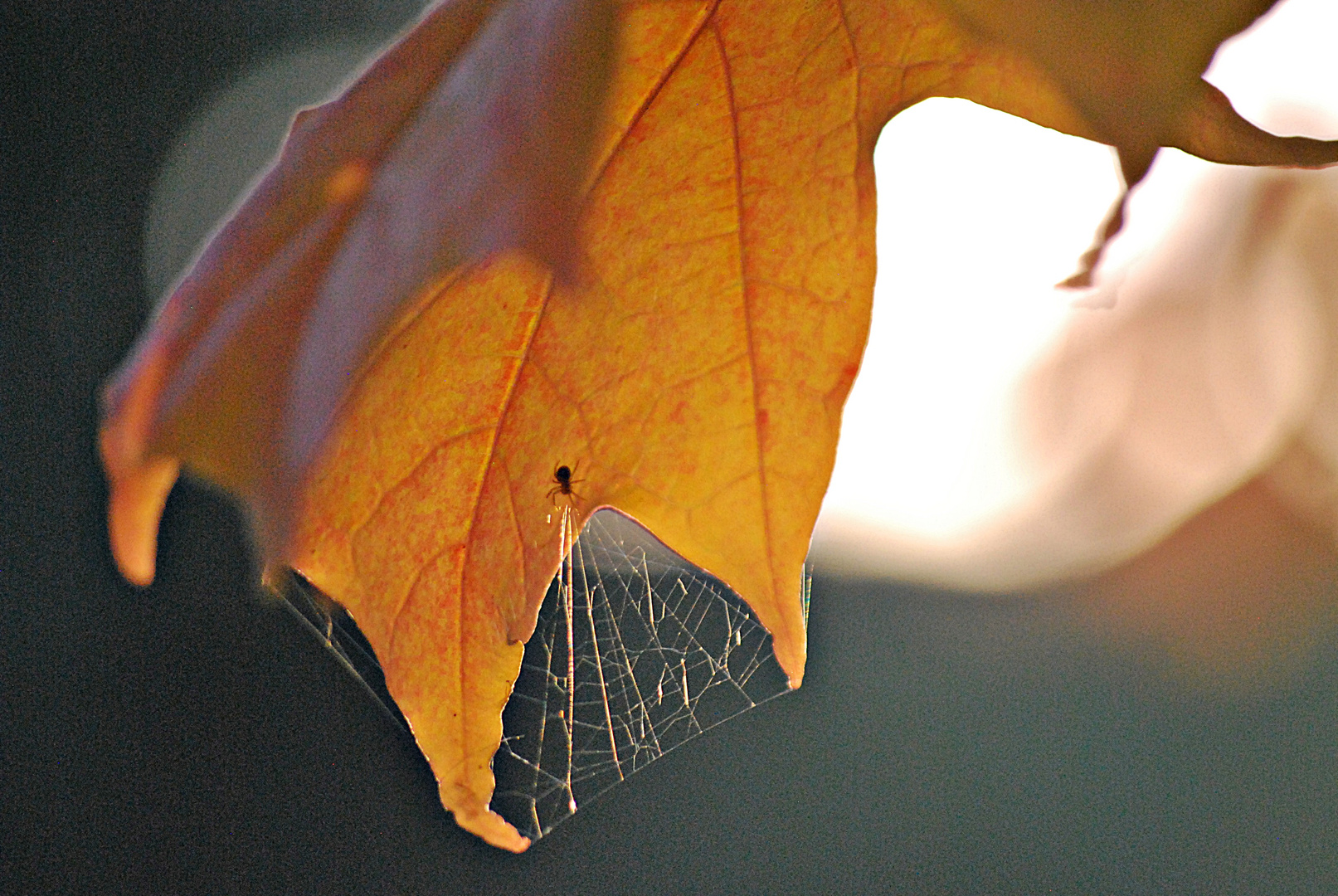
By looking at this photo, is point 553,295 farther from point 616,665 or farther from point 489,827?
point 616,665

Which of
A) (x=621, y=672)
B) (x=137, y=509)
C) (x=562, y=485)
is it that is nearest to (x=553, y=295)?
(x=562, y=485)

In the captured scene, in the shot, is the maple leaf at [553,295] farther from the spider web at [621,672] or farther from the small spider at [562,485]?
the spider web at [621,672]

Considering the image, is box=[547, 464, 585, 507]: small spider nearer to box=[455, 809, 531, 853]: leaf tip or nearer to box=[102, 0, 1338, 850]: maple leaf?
box=[102, 0, 1338, 850]: maple leaf

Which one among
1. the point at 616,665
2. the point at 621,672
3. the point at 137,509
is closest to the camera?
the point at 137,509

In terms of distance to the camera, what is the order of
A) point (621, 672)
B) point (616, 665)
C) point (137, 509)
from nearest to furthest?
point (137, 509) < point (616, 665) < point (621, 672)

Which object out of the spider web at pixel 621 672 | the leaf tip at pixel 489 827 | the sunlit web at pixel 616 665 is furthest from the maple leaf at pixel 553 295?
the spider web at pixel 621 672

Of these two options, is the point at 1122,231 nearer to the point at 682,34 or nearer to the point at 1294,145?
the point at 1294,145
